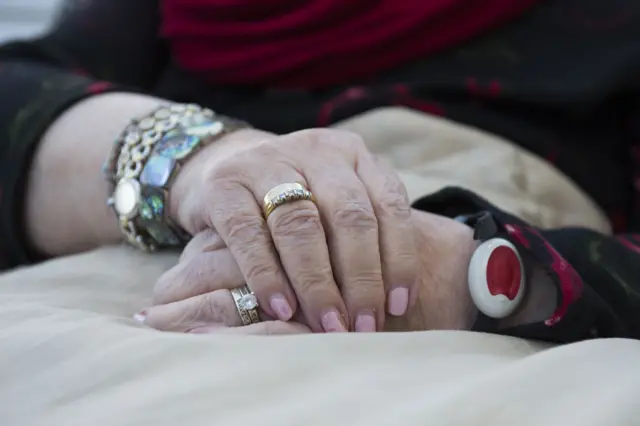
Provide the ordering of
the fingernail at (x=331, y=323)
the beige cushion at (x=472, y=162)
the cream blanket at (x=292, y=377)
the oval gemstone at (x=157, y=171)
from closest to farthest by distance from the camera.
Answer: the cream blanket at (x=292, y=377)
the fingernail at (x=331, y=323)
the oval gemstone at (x=157, y=171)
the beige cushion at (x=472, y=162)

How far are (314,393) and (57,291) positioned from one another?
0.83 ft

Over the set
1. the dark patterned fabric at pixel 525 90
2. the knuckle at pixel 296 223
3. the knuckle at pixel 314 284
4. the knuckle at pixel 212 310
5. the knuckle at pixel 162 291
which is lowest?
the knuckle at pixel 162 291

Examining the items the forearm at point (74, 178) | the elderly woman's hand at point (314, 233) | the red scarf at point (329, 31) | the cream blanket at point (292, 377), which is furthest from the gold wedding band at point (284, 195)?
the red scarf at point (329, 31)

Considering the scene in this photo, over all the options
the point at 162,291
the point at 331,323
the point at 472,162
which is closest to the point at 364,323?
the point at 331,323

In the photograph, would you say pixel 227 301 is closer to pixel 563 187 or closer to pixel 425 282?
pixel 425 282

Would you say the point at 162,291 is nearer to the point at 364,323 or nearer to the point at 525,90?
the point at 364,323

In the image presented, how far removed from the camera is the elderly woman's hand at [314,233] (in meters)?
0.44

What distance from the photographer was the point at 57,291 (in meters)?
0.50

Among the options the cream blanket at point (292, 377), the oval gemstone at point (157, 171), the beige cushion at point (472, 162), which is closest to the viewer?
the cream blanket at point (292, 377)

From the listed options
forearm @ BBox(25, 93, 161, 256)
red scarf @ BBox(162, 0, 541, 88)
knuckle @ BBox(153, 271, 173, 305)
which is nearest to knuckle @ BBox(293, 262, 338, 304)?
knuckle @ BBox(153, 271, 173, 305)

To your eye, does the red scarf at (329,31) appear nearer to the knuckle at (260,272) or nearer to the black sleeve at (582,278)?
the black sleeve at (582,278)

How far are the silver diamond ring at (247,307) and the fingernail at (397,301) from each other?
0.09 m

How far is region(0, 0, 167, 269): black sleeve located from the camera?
2.07ft

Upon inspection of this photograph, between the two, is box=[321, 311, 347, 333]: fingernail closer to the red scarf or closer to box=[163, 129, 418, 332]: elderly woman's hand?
box=[163, 129, 418, 332]: elderly woman's hand
